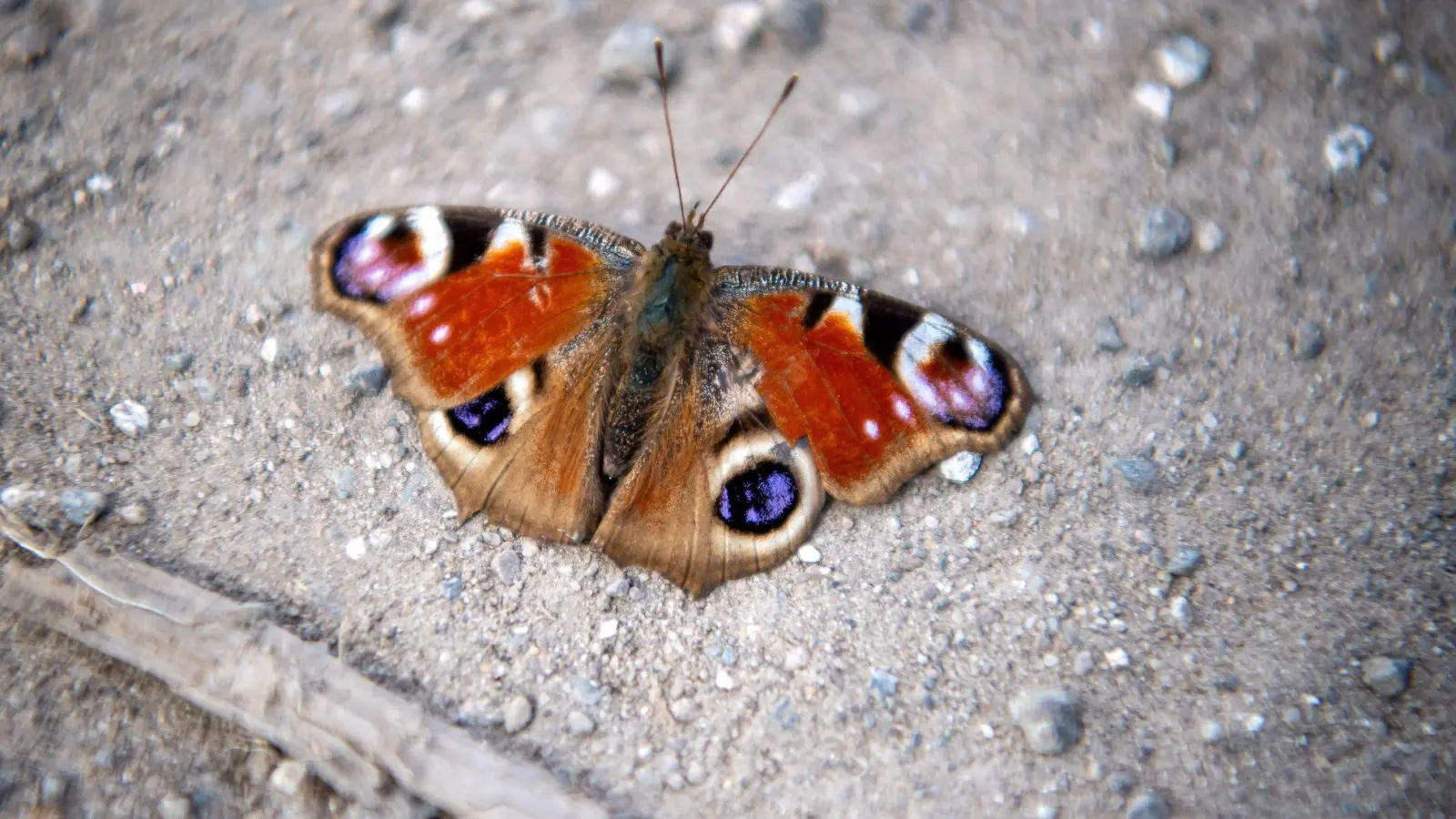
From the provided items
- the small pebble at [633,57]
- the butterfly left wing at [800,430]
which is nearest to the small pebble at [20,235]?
the small pebble at [633,57]

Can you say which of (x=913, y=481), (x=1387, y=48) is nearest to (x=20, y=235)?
(x=913, y=481)

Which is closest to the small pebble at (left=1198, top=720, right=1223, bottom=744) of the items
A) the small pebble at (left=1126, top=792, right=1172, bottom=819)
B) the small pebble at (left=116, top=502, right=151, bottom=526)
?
the small pebble at (left=1126, top=792, right=1172, bottom=819)

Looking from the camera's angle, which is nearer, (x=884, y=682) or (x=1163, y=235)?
(x=884, y=682)

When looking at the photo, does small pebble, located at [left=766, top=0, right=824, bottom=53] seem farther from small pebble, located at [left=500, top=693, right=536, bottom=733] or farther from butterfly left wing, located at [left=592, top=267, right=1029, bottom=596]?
small pebble, located at [left=500, top=693, right=536, bottom=733]

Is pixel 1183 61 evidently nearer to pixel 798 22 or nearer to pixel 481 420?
pixel 798 22

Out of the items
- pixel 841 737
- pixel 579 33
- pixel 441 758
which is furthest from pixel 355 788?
pixel 579 33

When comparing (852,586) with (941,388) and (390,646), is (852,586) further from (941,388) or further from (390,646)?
(390,646)

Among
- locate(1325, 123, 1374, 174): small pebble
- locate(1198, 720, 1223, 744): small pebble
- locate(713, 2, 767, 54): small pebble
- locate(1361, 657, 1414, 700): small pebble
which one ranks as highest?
locate(713, 2, 767, 54): small pebble
